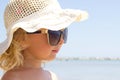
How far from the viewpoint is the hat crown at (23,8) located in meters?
2.21

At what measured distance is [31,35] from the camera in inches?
88.4

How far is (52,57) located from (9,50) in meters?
0.24

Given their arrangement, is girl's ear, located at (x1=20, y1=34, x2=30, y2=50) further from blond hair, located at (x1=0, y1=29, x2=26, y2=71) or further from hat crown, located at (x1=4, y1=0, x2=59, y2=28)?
hat crown, located at (x1=4, y1=0, x2=59, y2=28)

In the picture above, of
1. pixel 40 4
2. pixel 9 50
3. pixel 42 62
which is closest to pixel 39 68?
pixel 42 62

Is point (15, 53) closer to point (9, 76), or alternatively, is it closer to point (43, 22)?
point (9, 76)

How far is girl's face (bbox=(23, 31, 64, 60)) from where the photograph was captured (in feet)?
7.32

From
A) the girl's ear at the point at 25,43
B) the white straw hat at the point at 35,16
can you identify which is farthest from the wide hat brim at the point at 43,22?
the girl's ear at the point at 25,43

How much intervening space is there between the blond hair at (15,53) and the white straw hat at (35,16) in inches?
2.7

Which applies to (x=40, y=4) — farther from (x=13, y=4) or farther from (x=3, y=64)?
(x=3, y=64)

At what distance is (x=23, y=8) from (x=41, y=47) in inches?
9.1

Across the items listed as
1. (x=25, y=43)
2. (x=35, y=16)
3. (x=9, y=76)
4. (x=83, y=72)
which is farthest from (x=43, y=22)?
(x=83, y=72)

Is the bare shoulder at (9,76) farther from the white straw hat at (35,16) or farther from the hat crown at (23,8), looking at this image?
the hat crown at (23,8)

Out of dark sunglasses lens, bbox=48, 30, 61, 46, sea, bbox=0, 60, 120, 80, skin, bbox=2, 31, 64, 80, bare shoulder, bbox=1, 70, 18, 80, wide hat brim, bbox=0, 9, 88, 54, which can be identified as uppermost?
wide hat brim, bbox=0, 9, 88, 54

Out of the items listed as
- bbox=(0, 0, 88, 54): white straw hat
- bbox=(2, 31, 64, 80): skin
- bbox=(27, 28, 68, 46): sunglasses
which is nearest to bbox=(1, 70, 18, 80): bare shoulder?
bbox=(2, 31, 64, 80): skin
